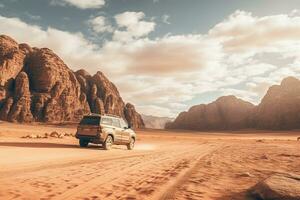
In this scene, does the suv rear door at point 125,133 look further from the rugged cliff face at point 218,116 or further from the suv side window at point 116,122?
the rugged cliff face at point 218,116

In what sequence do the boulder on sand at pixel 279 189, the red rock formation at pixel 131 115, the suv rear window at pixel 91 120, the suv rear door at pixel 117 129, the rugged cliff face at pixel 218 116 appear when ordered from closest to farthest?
the boulder on sand at pixel 279 189
the suv rear window at pixel 91 120
the suv rear door at pixel 117 129
the red rock formation at pixel 131 115
the rugged cliff face at pixel 218 116

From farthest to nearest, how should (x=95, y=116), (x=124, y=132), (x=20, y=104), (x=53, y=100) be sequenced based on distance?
(x=53, y=100), (x=20, y=104), (x=124, y=132), (x=95, y=116)

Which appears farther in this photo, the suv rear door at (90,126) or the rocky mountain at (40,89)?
the rocky mountain at (40,89)

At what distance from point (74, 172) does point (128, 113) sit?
12024 centimetres

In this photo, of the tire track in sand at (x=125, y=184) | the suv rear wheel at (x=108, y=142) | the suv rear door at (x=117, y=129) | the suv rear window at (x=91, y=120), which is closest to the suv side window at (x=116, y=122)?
the suv rear door at (x=117, y=129)

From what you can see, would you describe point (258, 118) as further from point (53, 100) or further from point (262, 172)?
point (262, 172)

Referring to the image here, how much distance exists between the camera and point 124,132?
2189cm

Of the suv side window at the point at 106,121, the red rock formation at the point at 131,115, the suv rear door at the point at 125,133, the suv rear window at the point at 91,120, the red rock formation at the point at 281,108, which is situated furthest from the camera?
the red rock formation at the point at 131,115

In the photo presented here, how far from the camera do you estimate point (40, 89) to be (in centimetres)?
9131

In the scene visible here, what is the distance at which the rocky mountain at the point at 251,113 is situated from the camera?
413 ft

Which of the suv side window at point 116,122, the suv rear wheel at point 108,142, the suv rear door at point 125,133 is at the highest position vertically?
the suv side window at point 116,122

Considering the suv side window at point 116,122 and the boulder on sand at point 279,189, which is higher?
the suv side window at point 116,122

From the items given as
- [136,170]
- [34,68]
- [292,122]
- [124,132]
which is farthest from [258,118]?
[136,170]

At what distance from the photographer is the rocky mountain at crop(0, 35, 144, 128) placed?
8218cm
